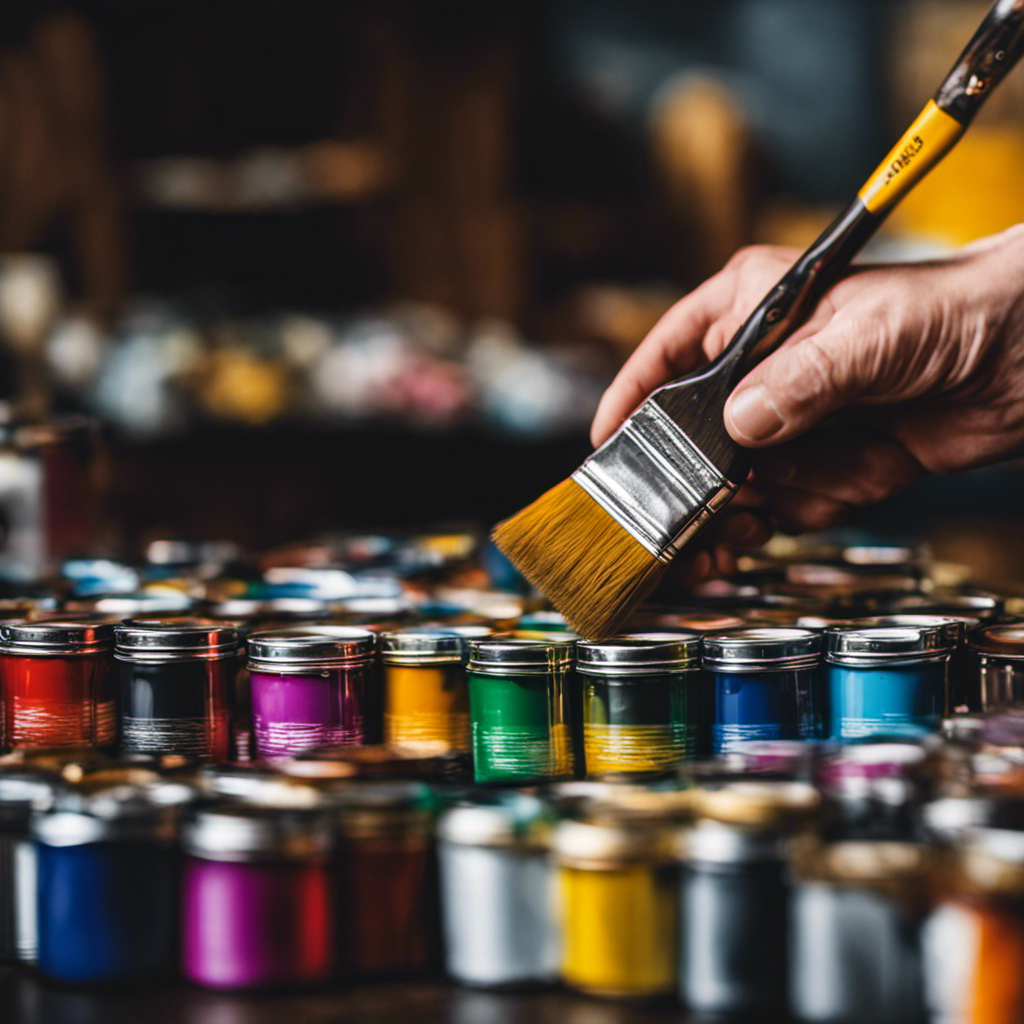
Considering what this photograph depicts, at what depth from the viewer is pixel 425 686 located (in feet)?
3.66

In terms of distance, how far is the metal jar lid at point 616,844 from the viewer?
772 mm

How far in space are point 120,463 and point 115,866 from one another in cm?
270

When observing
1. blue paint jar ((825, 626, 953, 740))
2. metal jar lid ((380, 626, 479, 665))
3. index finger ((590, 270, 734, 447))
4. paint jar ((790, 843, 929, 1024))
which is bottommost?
paint jar ((790, 843, 929, 1024))

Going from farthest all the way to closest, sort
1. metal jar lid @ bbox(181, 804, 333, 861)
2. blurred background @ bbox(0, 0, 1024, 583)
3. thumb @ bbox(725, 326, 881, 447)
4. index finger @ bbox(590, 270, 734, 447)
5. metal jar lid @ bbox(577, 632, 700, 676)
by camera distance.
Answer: blurred background @ bbox(0, 0, 1024, 583) → index finger @ bbox(590, 270, 734, 447) → thumb @ bbox(725, 326, 881, 447) → metal jar lid @ bbox(577, 632, 700, 676) → metal jar lid @ bbox(181, 804, 333, 861)

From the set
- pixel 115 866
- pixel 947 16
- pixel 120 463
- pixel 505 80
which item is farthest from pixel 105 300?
pixel 115 866

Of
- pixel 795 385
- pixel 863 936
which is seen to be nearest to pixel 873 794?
pixel 863 936

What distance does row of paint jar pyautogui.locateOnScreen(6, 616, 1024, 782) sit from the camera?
104 cm

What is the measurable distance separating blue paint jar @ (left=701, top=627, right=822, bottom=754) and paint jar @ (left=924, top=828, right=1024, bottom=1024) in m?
0.33

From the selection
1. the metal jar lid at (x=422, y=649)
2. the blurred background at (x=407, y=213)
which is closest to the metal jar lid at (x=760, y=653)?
the metal jar lid at (x=422, y=649)

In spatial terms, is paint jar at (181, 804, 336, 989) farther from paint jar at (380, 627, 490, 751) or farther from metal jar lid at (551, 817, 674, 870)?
paint jar at (380, 627, 490, 751)

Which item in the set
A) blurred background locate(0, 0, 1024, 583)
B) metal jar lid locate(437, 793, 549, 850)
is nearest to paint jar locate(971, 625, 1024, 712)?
metal jar lid locate(437, 793, 549, 850)

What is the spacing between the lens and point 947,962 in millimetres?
708

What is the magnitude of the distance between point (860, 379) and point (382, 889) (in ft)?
2.09

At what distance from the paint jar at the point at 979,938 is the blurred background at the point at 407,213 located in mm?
2393
